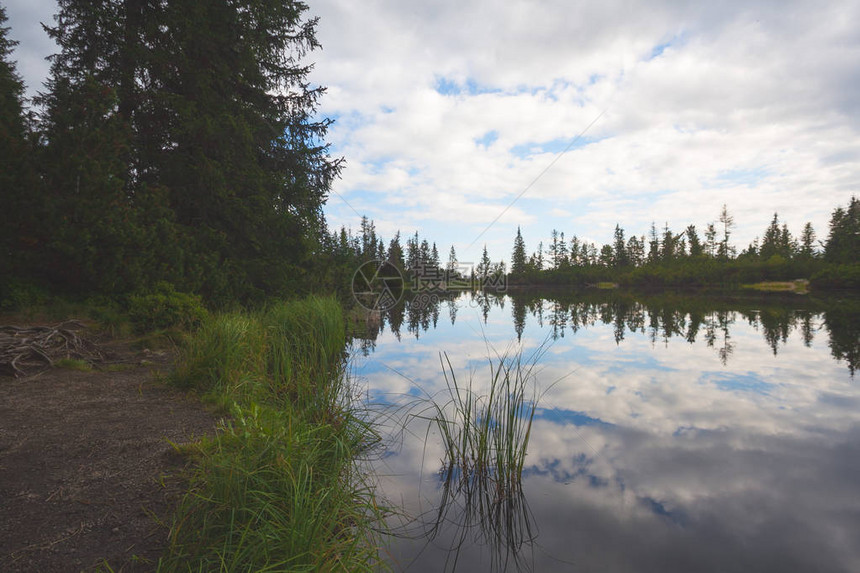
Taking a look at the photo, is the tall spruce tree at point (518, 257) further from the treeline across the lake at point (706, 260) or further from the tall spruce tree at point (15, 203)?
the tall spruce tree at point (15, 203)

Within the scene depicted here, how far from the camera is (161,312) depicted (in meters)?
7.26

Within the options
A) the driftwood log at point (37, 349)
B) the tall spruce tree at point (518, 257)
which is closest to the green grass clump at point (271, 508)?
the driftwood log at point (37, 349)

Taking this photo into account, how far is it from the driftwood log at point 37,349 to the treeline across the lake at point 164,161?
75.6 inches

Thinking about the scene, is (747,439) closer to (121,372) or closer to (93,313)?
(121,372)

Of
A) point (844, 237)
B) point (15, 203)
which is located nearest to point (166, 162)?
point (15, 203)

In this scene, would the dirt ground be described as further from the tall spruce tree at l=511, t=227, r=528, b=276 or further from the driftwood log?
the tall spruce tree at l=511, t=227, r=528, b=276

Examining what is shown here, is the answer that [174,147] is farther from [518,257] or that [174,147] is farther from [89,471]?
[518,257]

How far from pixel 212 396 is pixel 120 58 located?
987cm

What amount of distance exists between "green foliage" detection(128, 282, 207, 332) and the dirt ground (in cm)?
260

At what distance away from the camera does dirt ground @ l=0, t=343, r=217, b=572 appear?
1915 mm

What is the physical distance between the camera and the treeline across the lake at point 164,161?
721 cm

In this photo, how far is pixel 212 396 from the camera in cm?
Result: 429

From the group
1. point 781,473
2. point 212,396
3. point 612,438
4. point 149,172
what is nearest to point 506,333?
point 612,438

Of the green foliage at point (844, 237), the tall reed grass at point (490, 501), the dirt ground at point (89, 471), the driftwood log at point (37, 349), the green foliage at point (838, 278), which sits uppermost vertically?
the green foliage at point (844, 237)
